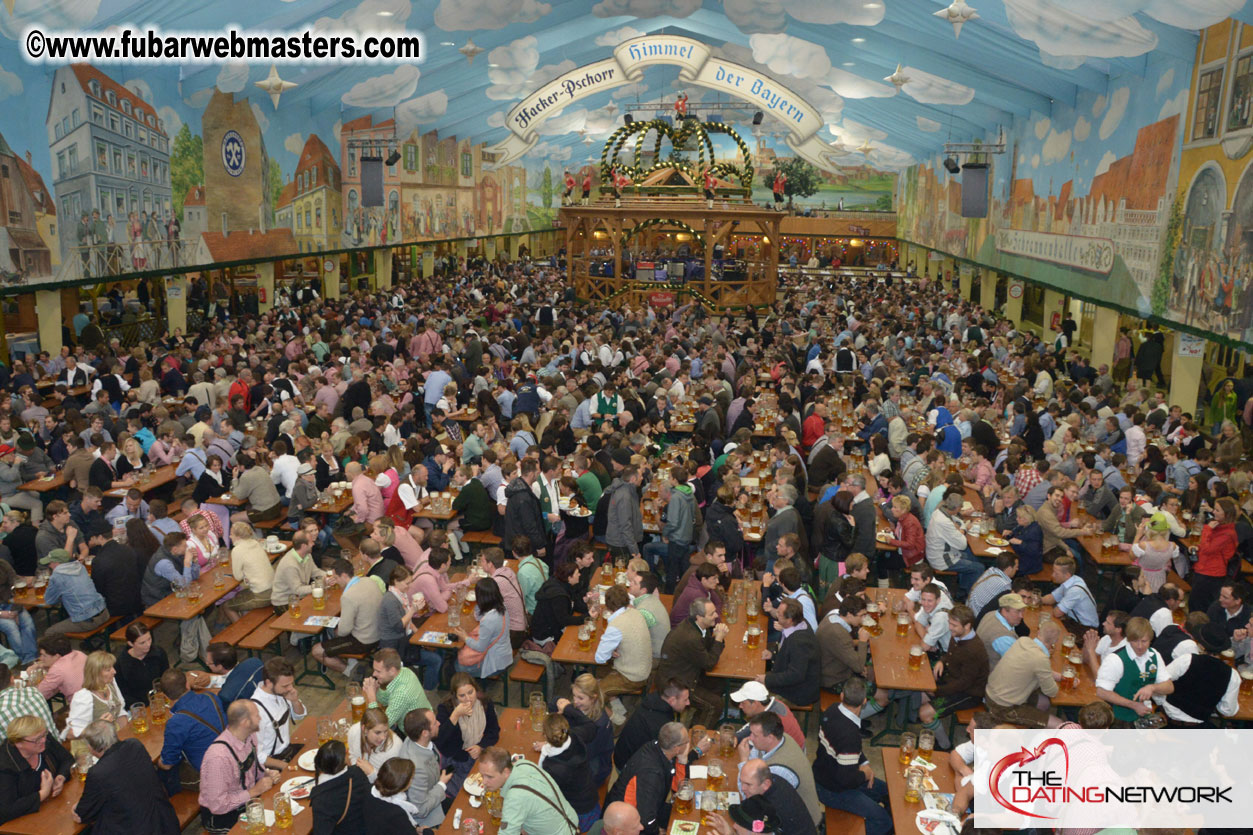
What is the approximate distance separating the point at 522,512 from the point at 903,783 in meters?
4.44

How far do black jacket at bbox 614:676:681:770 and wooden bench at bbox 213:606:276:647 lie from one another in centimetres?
345

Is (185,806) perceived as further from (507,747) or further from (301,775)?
(507,747)

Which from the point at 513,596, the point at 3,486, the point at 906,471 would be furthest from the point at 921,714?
the point at 3,486

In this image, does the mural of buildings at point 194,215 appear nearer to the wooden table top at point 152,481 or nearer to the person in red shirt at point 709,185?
the wooden table top at point 152,481

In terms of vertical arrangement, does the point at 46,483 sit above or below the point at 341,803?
above

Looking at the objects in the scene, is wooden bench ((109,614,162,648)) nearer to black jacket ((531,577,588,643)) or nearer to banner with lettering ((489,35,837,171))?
black jacket ((531,577,588,643))

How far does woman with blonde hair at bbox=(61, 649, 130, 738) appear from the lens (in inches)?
221

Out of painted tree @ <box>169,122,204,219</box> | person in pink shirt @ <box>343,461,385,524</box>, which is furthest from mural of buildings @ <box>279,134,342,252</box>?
person in pink shirt @ <box>343,461,385,524</box>

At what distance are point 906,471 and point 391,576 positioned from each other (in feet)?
19.2

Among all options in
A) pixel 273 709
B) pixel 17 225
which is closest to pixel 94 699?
pixel 273 709

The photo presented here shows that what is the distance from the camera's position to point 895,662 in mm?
6629

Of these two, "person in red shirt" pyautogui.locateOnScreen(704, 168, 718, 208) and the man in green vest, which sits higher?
"person in red shirt" pyautogui.locateOnScreen(704, 168, 718, 208)

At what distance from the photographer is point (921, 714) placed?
6379 mm

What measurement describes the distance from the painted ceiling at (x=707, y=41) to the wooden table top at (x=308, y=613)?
11.1 meters
